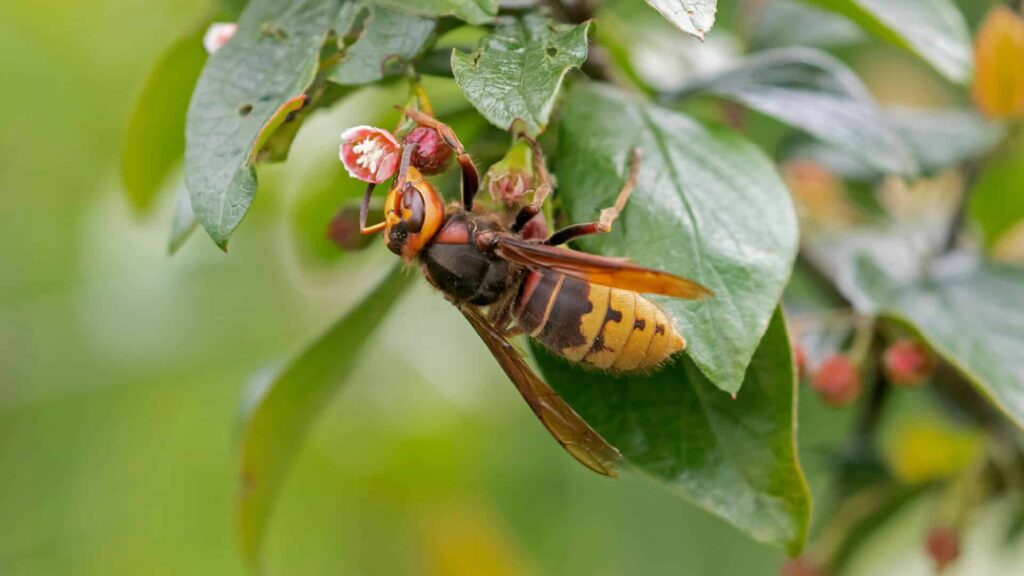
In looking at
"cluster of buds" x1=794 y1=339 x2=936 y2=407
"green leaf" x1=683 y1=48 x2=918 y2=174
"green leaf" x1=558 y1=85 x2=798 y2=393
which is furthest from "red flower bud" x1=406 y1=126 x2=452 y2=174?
"cluster of buds" x1=794 y1=339 x2=936 y2=407

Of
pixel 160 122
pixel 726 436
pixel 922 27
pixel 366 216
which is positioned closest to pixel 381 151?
pixel 366 216

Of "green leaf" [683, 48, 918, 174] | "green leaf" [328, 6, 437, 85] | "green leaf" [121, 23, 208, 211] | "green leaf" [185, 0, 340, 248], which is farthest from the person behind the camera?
"green leaf" [121, 23, 208, 211]

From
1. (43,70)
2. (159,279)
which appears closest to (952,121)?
(159,279)

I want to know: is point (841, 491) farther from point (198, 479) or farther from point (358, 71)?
point (198, 479)

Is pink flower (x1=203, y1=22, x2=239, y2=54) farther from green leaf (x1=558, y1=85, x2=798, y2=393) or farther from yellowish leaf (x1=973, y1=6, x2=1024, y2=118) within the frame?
yellowish leaf (x1=973, y1=6, x2=1024, y2=118)

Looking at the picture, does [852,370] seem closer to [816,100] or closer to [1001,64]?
[816,100]

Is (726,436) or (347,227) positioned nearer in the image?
(726,436)

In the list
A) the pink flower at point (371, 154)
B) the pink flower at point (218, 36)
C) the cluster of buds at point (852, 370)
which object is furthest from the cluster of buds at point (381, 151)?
the cluster of buds at point (852, 370)
